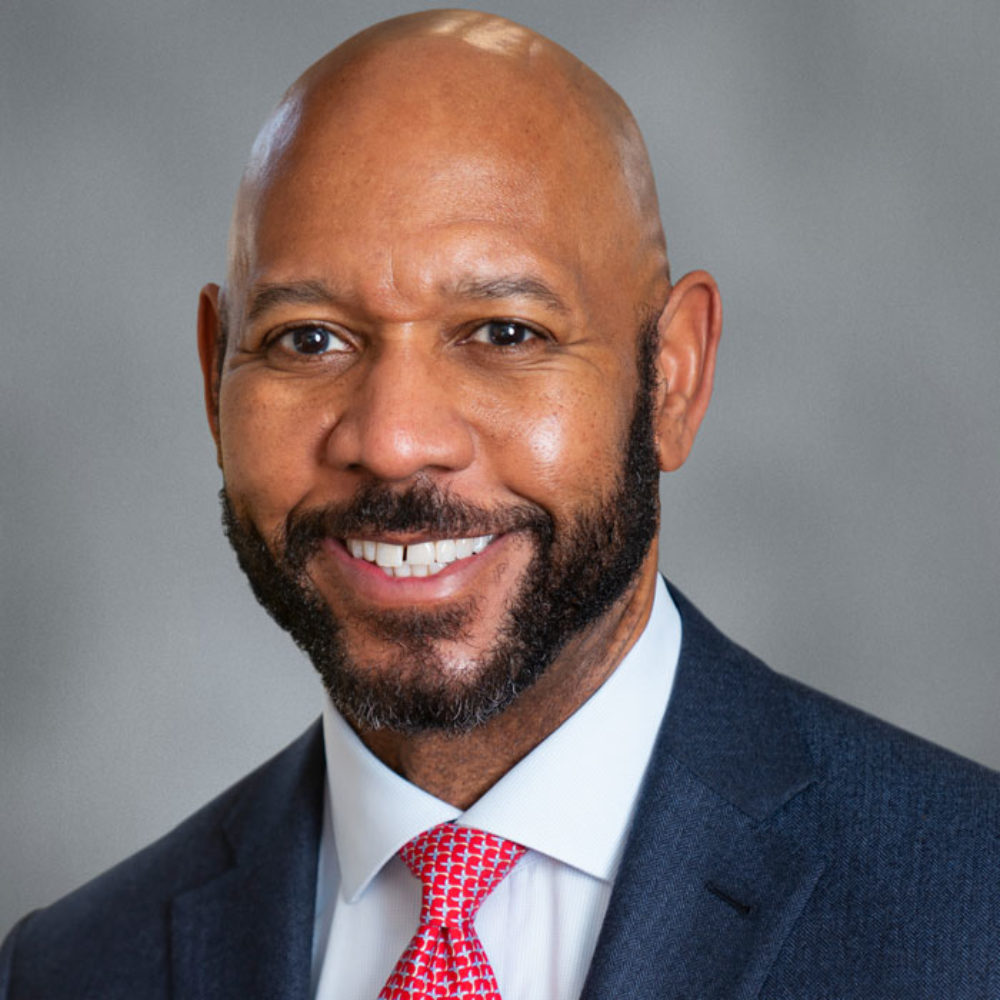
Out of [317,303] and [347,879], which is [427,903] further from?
[317,303]

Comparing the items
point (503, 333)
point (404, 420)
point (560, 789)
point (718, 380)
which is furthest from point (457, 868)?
point (718, 380)

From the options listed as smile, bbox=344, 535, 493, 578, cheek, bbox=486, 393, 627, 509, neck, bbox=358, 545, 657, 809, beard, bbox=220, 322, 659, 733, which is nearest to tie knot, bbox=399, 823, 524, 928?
neck, bbox=358, 545, 657, 809

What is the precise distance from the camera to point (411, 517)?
125 inches

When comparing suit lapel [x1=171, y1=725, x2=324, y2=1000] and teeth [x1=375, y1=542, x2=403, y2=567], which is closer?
teeth [x1=375, y1=542, x2=403, y2=567]

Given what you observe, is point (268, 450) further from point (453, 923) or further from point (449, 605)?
point (453, 923)

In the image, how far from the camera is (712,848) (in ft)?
10.3

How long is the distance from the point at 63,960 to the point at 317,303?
4.72ft

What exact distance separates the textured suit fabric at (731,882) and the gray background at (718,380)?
1.55 metres

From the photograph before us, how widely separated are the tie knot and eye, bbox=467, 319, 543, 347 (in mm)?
860

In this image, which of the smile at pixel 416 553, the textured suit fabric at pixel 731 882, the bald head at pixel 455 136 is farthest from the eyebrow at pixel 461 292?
the textured suit fabric at pixel 731 882

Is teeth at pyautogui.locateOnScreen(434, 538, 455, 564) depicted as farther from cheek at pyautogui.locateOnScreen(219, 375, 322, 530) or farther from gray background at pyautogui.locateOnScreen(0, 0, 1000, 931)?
gray background at pyautogui.locateOnScreen(0, 0, 1000, 931)

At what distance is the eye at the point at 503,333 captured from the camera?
3227 mm

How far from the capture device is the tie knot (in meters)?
3.19

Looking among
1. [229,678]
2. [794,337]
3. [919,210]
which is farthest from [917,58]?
[229,678]
